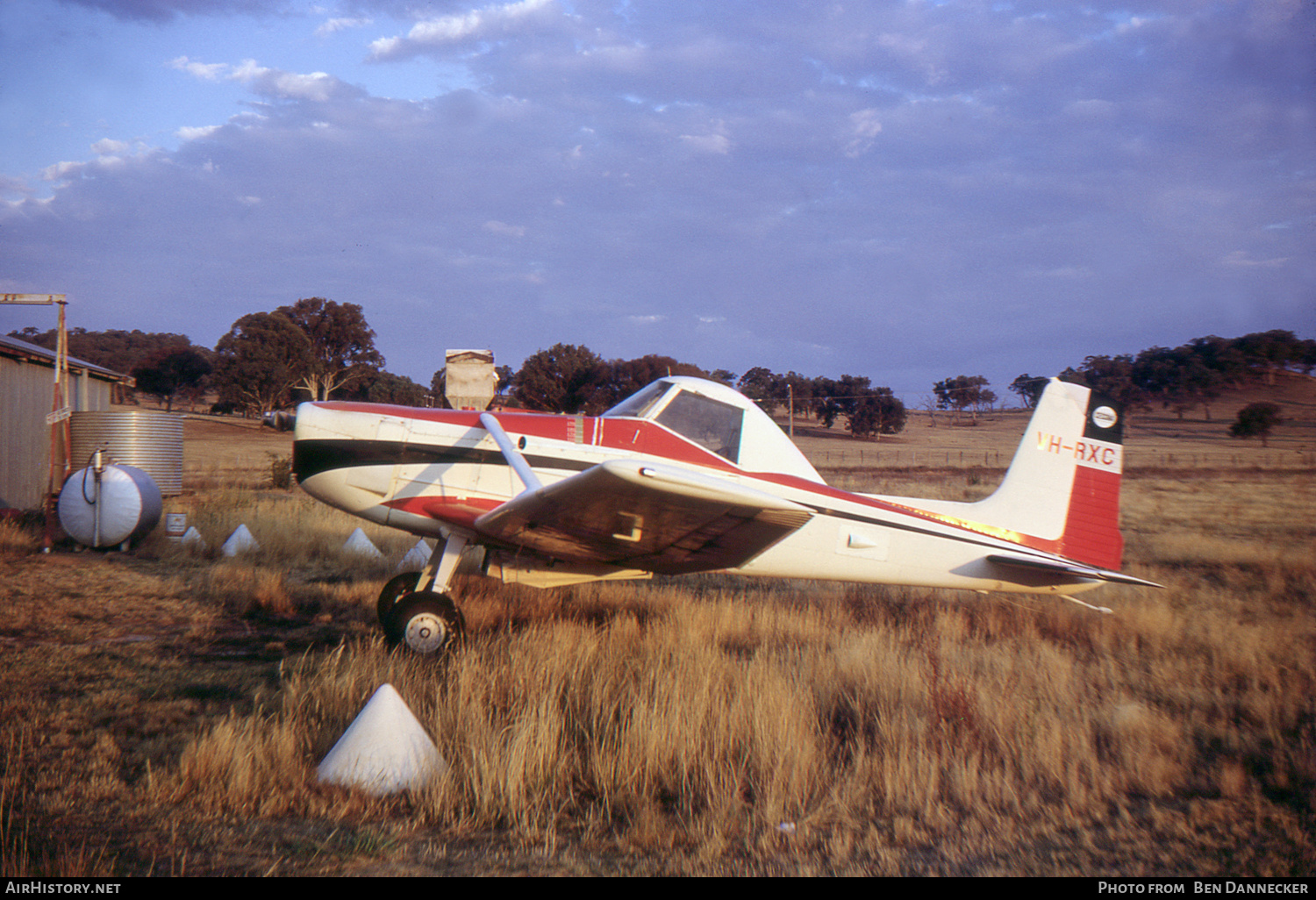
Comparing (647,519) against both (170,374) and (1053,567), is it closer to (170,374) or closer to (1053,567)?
(1053,567)

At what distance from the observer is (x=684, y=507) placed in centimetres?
355

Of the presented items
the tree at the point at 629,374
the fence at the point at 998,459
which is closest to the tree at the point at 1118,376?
the fence at the point at 998,459

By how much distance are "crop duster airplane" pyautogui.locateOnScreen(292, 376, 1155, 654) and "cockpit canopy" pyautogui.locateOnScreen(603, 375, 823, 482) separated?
0.01m

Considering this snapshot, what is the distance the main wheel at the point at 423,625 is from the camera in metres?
4.68

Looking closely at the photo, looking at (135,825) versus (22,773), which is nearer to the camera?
(135,825)

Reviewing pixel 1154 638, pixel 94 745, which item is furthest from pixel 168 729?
pixel 1154 638

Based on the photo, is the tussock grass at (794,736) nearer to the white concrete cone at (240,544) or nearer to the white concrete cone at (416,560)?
the white concrete cone at (416,560)

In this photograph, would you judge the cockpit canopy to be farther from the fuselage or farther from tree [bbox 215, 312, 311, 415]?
tree [bbox 215, 312, 311, 415]

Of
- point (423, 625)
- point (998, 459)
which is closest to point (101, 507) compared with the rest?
point (423, 625)

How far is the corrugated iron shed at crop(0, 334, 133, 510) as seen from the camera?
36.6 feet

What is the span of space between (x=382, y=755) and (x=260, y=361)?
34.4 meters

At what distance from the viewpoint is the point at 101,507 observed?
327 inches

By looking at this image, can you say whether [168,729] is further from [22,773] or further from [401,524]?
[401,524]
